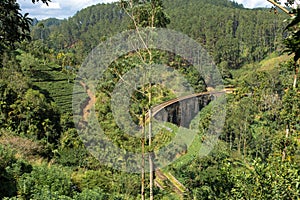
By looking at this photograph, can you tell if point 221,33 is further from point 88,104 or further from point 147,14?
point 147,14

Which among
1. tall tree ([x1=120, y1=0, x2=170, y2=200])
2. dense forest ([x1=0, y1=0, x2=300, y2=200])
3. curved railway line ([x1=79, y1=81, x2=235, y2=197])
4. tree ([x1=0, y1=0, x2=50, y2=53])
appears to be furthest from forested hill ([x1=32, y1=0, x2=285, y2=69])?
tree ([x1=0, y1=0, x2=50, y2=53])

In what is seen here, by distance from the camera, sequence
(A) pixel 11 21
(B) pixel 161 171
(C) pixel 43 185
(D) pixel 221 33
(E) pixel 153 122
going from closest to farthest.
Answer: (A) pixel 11 21 < (C) pixel 43 185 < (E) pixel 153 122 < (B) pixel 161 171 < (D) pixel 221 33

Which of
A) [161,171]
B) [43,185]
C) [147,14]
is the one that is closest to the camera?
[43,185]

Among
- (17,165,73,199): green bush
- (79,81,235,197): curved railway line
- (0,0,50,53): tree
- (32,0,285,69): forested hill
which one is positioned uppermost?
(32,0,285,69): forested hill

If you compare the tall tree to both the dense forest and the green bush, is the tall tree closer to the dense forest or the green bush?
the dense forest

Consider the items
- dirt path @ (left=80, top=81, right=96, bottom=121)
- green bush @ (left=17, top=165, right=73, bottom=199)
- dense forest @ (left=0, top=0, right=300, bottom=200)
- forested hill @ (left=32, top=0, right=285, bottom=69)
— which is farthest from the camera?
forested hill @ (left=32, top=0, right=285, bottom=69)

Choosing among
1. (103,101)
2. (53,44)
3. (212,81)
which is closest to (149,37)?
(103,101)

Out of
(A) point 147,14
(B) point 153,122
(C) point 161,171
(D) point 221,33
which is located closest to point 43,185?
(A) point 147,14

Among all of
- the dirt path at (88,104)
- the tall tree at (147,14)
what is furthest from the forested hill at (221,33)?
the tall tree at (147,14)

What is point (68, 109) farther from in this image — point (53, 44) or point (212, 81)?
point (53, 44)
